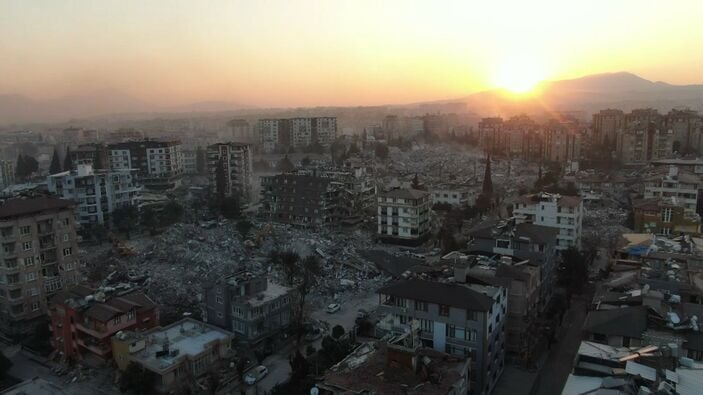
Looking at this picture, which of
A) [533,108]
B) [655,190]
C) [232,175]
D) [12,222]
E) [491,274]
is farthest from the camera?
[533,108]

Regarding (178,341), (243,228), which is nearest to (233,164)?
(243,228)

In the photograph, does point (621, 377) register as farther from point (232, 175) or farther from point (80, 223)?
point (232, 175)

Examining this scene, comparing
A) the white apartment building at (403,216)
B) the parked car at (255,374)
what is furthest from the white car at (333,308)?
the white apartment building at (403,216)

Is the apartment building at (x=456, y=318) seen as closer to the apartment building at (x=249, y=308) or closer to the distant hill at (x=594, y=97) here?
the apartment building at (x=249, y=308)

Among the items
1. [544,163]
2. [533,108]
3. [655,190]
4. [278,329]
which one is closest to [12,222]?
[278,329]

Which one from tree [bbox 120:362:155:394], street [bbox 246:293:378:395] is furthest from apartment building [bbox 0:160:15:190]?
tree [bbox 120:362:155:394]

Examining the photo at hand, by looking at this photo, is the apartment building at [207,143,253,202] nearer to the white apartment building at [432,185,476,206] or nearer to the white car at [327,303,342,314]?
the white apartment building at [432,185,476,206]
